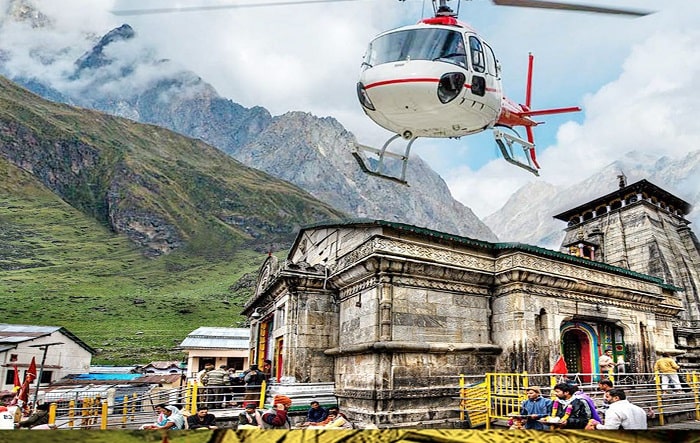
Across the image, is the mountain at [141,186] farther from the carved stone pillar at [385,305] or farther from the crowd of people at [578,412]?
the crowd of people at [578,412]

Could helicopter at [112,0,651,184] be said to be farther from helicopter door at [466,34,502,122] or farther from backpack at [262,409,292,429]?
backpack at [262,409,292,429]

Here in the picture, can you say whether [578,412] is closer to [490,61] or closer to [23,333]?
[490,61]

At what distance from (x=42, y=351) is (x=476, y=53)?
31049mm

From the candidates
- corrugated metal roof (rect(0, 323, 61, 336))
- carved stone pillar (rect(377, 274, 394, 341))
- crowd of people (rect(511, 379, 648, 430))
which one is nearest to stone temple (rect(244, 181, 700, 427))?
carved stone pillar (rect(377, 274, 394, 341))

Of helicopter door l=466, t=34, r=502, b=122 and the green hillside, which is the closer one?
helicopter door l=466, t=34, r=502, b=122

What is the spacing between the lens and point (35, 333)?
95.6 feet

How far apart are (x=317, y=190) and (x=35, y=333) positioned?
547 feet

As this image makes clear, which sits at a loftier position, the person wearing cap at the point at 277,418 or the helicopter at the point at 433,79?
the helicopter at the point at 433,79

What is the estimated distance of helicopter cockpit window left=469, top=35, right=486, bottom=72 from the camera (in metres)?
7.32

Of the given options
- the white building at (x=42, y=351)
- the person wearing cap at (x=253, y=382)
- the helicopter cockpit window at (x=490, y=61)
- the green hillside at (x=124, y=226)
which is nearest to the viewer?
A: the helicopter cockpit window at (x=490, y=61)

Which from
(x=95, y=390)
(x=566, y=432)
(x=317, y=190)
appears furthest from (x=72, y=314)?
(x=317, y=190)

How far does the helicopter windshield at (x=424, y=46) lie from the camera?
7.04 meters

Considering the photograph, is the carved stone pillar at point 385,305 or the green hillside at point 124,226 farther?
the green hillside at point 124,226

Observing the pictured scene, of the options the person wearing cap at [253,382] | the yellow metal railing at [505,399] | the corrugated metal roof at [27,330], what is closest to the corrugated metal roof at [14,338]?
the corrugated metal roof at [27,330]
